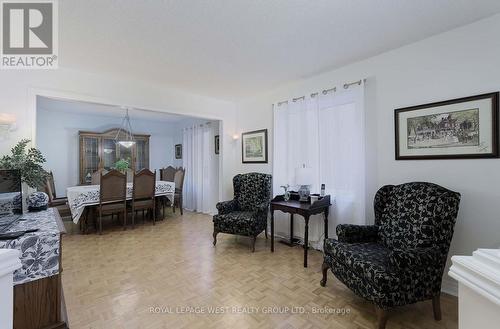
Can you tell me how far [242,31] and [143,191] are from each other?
339cm

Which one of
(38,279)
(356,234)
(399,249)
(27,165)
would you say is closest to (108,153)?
(27,165)

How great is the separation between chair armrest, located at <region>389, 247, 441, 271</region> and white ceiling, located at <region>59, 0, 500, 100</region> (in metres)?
1.87

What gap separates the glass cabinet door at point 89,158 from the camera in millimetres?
5312

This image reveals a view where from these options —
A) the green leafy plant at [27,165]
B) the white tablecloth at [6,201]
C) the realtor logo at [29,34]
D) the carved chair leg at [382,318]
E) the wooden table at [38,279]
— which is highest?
the realtor logo at [29,34]

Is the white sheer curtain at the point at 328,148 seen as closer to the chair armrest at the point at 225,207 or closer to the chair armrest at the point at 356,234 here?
the chair armrest at the point at 356,234

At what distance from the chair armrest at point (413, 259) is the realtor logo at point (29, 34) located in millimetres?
3177

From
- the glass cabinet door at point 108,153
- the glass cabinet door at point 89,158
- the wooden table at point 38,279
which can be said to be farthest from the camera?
the glass cabinet door at point 108,153

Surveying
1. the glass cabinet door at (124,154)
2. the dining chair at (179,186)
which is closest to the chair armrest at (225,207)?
the dining chair at (179,186)

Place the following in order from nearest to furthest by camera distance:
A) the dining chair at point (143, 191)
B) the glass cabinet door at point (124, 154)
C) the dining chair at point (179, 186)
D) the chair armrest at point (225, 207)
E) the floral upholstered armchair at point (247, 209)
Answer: the floral upholstered armchair at point (247, 209), the chair armrest at point (225, 207), the dining chair at point (143, 191), the dining chair at point (179, 186), the glass cabinet door at point (124, 154)

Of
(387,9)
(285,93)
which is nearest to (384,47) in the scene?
(387,9)

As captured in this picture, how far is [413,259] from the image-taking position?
160 centimetres

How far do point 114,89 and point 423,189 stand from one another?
389 centimetres

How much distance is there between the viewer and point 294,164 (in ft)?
11.1

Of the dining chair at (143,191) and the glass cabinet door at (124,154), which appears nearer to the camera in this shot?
the dining chair at (143,191)
